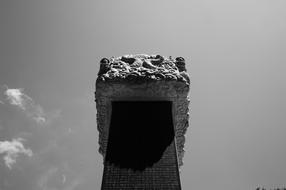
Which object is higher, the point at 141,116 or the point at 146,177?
the point at 141,116

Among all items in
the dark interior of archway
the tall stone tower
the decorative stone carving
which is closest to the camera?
the tall stone tower

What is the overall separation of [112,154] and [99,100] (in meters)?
2.62

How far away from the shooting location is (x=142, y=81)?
1230 centimetres

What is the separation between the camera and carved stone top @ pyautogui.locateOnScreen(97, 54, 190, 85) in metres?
12.3

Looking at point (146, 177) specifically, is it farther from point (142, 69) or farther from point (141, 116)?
point (142, 69)

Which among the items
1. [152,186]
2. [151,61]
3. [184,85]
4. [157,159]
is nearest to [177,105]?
[184,85]

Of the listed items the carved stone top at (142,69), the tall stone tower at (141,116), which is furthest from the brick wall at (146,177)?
the carved stone top at (142,69)

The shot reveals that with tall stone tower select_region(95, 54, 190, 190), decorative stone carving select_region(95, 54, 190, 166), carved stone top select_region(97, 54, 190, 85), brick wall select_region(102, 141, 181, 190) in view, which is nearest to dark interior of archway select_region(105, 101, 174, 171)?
tall stone tower select_region(95, 54, 190, 190)

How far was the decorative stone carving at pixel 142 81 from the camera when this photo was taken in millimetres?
12328

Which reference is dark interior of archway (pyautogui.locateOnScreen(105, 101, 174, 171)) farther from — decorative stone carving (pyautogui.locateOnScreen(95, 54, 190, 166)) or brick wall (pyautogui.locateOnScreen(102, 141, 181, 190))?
decorative stone carving (pyautogui.locateOnScreen(95, 54, 190, 166))

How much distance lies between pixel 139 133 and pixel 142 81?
6.45ft

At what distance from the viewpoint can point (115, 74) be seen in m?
12.4

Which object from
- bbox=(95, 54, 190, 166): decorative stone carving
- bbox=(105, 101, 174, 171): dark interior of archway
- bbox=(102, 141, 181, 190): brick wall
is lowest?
bbox=(102, 141, 181, 190): brick wall

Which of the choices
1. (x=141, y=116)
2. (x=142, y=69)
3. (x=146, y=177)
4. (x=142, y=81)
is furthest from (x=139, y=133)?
(x=142, y=69)
